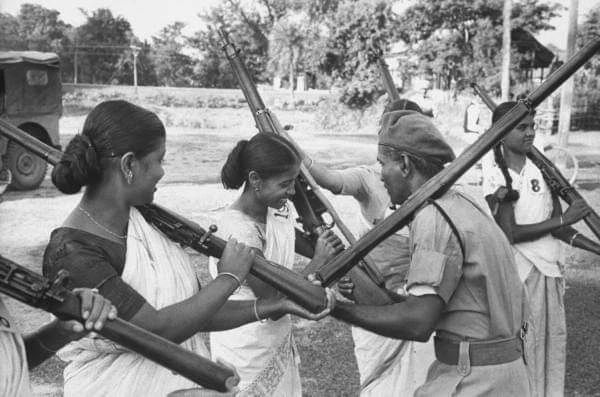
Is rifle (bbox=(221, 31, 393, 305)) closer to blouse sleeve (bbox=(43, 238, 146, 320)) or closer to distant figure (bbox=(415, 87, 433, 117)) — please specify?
blouse sleeve (bbox=(43, 238, 146, 320))

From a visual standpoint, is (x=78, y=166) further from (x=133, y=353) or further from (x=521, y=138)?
(x=521, y=138)

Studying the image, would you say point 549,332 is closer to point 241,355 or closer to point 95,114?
point 241,355

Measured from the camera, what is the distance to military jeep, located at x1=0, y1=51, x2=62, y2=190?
505 inches

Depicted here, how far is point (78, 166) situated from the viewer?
203 cm

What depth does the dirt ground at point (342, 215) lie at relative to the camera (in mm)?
4664

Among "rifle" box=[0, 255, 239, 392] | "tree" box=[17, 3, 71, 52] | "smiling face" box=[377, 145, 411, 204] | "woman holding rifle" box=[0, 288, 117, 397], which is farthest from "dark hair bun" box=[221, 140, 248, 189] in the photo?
"tree" box=[17, 3, 71, 52]

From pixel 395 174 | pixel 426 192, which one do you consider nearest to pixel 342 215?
pixel 395 174

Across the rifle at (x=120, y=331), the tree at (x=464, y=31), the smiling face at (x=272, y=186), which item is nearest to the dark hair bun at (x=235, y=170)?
the smiling face at (x=272, y=186)

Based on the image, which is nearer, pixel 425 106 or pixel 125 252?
pixel 125 252

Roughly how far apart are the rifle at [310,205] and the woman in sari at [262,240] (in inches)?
8.8

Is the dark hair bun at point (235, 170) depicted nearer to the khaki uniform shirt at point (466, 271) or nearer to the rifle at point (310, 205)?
the rifle at point (310, 205)

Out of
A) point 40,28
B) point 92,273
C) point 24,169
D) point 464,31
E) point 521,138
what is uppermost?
point 40,28

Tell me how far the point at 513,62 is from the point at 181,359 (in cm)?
2995

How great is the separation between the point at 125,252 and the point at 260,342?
3.78 ft
